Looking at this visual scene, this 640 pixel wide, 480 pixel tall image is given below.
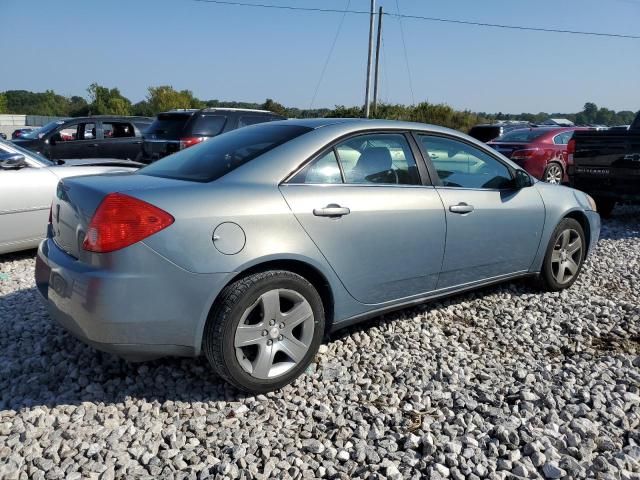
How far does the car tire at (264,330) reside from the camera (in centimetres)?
273

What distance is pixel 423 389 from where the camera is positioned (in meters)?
3.04

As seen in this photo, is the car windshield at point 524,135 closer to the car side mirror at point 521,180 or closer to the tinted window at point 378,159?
the car side mirror at point 521,180

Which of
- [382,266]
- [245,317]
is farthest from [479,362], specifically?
[245,317]

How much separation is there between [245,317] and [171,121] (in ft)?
27.1

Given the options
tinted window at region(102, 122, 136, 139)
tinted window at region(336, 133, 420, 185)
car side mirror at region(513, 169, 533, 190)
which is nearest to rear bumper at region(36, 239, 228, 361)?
tinted window at region(336, 133, 420, 185)

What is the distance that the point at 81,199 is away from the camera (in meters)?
2.80

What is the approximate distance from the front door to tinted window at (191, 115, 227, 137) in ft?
22.1

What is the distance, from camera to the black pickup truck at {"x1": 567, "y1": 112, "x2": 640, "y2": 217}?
746cm

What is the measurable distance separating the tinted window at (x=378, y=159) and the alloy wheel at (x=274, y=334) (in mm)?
829

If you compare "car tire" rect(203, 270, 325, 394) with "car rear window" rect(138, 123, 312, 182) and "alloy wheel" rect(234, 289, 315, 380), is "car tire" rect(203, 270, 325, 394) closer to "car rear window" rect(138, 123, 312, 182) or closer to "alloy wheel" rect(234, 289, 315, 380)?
"alloy wheel" rect(234, 289, 315, 380)

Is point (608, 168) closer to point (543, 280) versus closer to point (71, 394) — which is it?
point (543, 280)

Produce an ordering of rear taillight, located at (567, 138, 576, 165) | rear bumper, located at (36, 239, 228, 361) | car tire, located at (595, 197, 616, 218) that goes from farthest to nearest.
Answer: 1. car tire, located at (595, 197, 616, 218)
2. rear taillight, located at (567, 138, 576, 165)
3. rear bumper, located at (36, 239, 228, 361)

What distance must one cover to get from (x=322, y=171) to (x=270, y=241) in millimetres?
598

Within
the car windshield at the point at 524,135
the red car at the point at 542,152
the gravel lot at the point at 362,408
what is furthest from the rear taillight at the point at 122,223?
the car windshield at the point at 524,135
